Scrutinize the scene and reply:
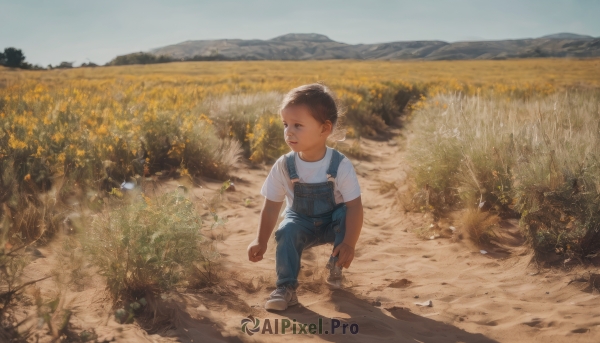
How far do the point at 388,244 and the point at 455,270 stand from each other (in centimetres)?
83

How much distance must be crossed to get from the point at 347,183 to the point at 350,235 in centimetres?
33

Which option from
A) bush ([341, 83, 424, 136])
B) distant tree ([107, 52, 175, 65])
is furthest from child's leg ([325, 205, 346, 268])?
distant tree ([107, 52, 175, 65])

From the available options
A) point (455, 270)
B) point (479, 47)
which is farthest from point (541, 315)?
point (479, 47)

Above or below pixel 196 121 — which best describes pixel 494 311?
below

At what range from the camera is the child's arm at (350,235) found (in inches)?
120

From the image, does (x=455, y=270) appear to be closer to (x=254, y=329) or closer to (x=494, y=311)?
(x=494, y=311)

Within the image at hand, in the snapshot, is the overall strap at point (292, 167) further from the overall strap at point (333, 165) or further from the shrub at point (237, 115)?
the shrub at point (237, 115)

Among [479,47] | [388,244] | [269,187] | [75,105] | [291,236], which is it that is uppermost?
[479,47]

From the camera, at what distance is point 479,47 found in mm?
138000

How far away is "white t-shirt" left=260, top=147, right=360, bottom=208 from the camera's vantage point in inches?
127

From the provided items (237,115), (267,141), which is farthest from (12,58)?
(267,141)

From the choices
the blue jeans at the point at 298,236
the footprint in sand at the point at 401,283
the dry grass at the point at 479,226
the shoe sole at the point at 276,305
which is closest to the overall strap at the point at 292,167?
the blue jeans at the point at 298,236

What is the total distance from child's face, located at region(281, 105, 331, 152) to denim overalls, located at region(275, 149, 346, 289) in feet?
0.58

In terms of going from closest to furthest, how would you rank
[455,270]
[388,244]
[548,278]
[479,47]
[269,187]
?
[269,187], [548,278], [455,270], [388,244], [479,47]
